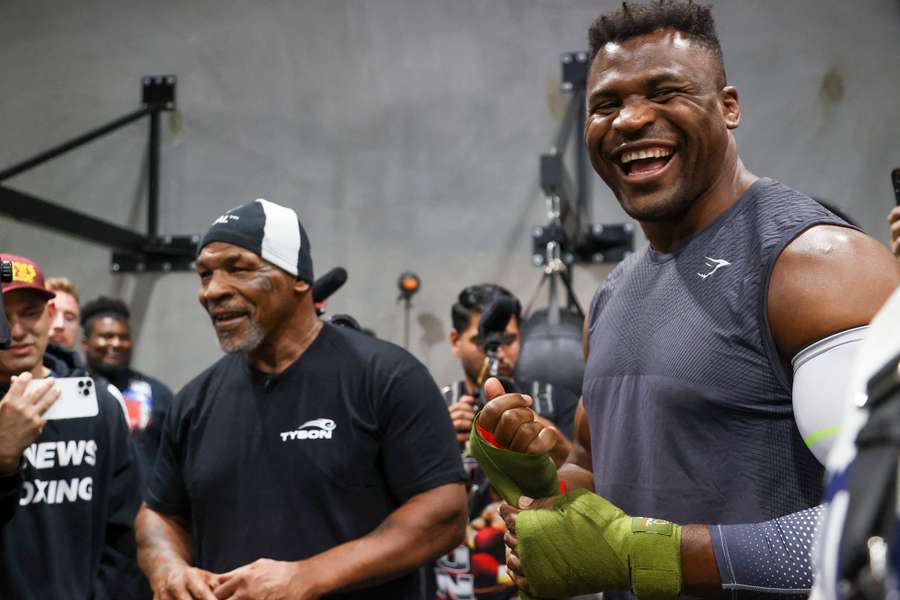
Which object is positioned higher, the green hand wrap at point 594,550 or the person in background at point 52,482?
the green hand wrap at point 594,550

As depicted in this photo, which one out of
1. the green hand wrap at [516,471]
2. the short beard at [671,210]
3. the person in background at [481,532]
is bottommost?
the person in background at [481,532]

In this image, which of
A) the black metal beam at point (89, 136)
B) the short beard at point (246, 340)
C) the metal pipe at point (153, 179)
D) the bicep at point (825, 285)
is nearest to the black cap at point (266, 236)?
the short beard at point (246, 340)

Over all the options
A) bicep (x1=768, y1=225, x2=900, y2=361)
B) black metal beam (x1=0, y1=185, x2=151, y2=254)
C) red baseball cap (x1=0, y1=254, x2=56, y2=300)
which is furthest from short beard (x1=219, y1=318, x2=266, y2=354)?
black metal beam (x1=0, y1=185, x2=151, y2=254)

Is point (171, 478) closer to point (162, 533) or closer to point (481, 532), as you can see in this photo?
point (162, 533)

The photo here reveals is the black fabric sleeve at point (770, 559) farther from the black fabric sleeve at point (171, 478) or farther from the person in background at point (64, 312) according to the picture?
the person in background at point (64, 312)

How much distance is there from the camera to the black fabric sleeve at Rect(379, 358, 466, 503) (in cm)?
228

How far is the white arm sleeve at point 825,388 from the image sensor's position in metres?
1.14

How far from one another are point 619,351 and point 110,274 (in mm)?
5270

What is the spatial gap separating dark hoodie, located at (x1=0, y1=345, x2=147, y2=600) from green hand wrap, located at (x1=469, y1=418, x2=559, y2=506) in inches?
59.4

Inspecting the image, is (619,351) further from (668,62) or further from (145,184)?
(145,184)

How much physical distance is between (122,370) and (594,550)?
401cm

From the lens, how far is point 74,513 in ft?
8.45

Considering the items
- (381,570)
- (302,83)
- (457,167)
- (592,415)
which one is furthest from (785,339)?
(302,83)

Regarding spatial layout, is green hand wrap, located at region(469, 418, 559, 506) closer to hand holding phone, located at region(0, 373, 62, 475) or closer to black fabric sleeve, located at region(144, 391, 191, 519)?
black fabric sleeve, located at region(144, 391, 191, 519)
